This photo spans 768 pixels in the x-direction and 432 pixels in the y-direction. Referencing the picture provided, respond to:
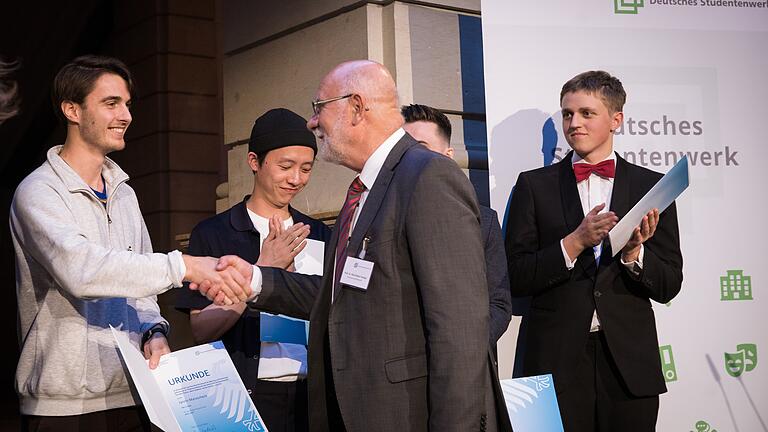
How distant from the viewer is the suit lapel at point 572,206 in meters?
3.55

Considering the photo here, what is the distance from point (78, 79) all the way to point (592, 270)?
1967 mm

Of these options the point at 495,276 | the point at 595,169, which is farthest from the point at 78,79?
the point at 595,169

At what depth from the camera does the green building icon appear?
400 centimetres

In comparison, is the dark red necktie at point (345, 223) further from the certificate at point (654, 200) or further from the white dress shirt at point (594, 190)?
the white dress shirt at point (594, 190)

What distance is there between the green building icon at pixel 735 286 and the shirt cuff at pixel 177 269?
7.75 ft

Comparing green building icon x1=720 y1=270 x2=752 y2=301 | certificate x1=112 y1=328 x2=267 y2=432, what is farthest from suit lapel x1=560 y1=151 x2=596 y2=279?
certificate x1=112 y1=328 x2=267 y2=432

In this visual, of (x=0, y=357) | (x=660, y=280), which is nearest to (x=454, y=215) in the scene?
(x=660, y=280)

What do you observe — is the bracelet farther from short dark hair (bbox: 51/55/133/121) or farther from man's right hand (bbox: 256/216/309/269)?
short dark hair (bbox: 51/55/133/121)

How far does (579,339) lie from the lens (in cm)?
343

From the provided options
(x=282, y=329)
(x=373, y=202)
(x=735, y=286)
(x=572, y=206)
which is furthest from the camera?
(x=735, y=286)

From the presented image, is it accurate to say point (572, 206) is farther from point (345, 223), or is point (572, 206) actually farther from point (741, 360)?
point (345, 223)

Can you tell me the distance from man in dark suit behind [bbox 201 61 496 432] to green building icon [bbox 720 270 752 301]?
1952mm

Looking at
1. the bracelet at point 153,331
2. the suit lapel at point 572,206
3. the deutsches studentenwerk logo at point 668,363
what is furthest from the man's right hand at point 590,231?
the bracelet at point 153,331

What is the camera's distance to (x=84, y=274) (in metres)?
2.62
